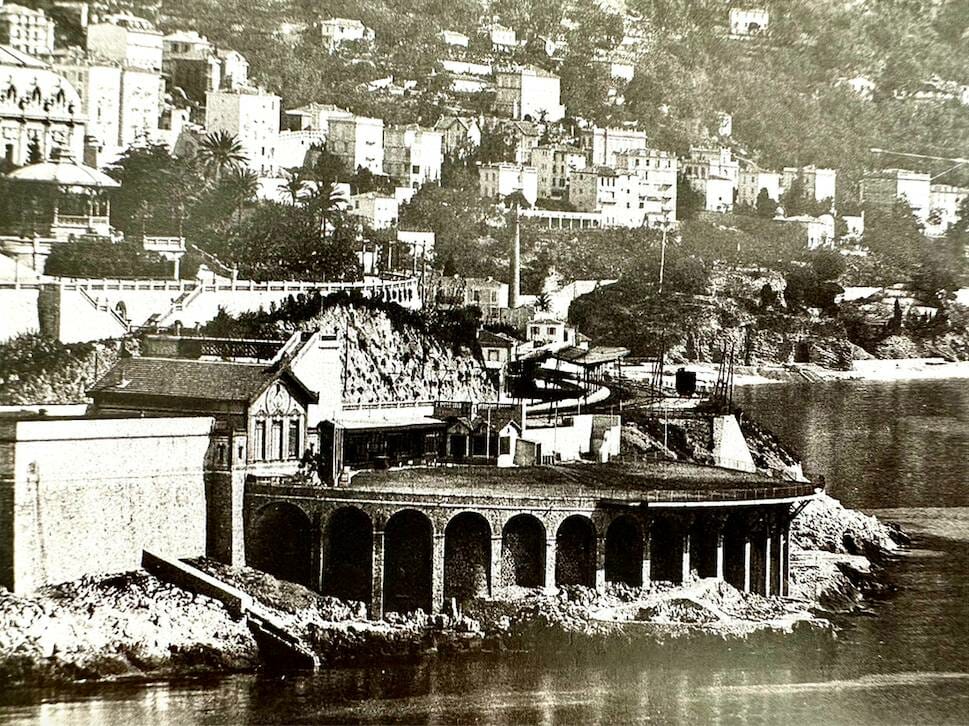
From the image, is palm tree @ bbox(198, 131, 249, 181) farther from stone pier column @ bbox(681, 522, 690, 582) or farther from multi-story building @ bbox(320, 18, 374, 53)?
stone pier column @ bbox(681, 522, 690, 582)

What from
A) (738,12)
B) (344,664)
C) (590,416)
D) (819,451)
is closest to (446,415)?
(590,416)

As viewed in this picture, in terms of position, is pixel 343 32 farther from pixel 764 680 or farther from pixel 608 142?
pixel 764 680

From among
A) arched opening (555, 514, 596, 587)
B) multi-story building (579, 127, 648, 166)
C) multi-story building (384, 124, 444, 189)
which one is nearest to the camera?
arched opening (555, 514, 596, 587)

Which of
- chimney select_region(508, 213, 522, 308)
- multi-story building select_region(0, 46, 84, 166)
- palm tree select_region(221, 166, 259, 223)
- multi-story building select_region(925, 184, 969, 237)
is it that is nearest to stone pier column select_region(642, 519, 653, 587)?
chimney select_region(508, 213, 522, 308)

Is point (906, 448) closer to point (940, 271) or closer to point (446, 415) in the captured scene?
point (940, 271)

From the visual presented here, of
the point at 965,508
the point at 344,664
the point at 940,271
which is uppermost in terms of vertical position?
the point at 940,271

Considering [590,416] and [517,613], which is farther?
[590,416]

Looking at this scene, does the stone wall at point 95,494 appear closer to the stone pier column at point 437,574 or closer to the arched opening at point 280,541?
the arched opening at point 280,541
